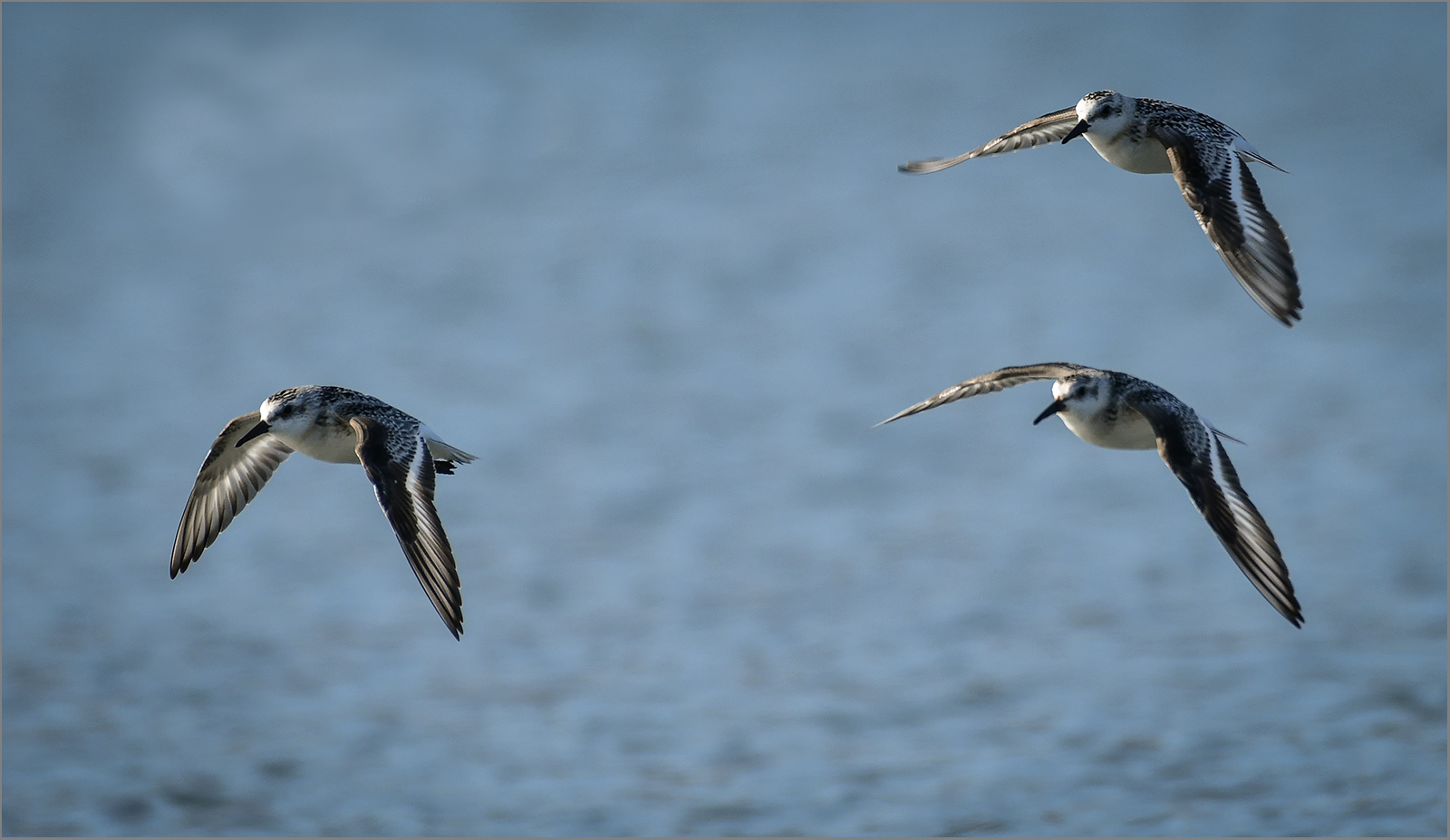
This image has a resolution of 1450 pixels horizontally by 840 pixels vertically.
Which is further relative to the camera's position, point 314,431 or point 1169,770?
point 1169,770

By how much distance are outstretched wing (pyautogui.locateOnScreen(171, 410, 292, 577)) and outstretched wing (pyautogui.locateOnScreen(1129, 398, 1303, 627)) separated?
380 cm

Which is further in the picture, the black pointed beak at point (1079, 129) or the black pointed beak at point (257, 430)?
the black pointed beak at point (257, 430)

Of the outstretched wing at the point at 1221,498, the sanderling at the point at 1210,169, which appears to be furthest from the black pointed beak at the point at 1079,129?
the outstretched wing at the point at 1221,498

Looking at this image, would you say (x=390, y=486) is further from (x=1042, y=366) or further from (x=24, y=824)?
(x=24, y=824)

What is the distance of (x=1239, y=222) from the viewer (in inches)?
229

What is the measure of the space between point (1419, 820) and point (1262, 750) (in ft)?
A: 4.43

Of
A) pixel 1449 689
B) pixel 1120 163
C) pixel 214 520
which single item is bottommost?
pixel 214 520

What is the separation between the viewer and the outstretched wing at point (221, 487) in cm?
712

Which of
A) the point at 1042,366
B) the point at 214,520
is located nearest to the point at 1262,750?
the point at 1042,366

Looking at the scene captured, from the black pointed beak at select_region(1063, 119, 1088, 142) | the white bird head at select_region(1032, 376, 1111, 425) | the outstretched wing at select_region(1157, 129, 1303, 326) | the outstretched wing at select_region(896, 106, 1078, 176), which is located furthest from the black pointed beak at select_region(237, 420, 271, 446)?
the outstretched wing at select_region(1157, 129, 1303, 326)

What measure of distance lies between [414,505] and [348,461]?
1.03 m

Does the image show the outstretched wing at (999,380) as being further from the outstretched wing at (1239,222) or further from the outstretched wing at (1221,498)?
the outstretched wing at (1239,222)

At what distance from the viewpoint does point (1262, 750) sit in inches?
554

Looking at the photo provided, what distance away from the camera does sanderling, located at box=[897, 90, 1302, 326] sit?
18.5 feet
